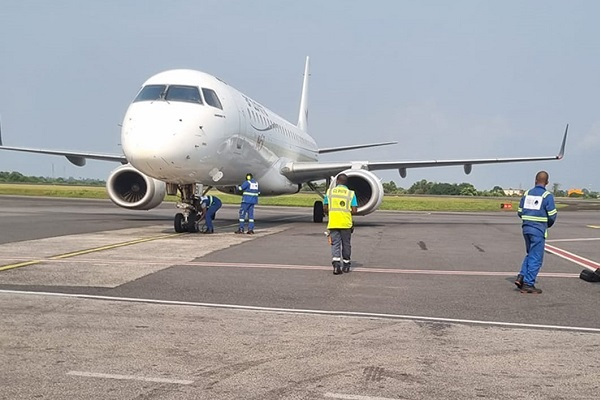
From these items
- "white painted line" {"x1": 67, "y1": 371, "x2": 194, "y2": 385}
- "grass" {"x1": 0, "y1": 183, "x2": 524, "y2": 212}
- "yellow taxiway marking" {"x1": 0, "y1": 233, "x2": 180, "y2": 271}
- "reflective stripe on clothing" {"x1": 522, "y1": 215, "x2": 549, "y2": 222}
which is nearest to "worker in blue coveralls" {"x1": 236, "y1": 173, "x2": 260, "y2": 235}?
"yellow taxiway marking" {"x1": 0, "y1": 233, "x2": 180, "y2": 271}

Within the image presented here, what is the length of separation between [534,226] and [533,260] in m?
0.53

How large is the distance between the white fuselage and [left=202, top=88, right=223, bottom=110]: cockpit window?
3 cm

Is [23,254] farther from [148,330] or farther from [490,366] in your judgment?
[490,366]

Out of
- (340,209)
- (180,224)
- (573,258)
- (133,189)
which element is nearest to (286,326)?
(340,209)

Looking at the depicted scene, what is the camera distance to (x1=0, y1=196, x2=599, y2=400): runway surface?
15.3 feet

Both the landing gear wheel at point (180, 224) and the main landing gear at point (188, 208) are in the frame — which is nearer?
A: the main landing gear at point (188, 208)

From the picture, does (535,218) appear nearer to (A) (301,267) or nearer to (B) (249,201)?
(A) (301,267)

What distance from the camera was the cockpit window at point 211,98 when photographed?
680 inches

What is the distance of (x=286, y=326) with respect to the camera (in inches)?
260

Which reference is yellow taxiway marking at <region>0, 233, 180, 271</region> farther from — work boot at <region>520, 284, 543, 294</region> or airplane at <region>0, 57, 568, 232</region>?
work boot at <region>520, 284, 543, 294</region>

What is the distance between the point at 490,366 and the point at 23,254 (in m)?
9.65

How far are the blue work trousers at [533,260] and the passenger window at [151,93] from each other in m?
10.5

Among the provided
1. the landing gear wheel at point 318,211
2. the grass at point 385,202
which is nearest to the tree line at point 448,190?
the grass at point 385,202

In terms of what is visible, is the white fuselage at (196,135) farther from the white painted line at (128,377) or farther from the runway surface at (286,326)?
the white painted line at (128,377)
